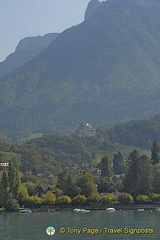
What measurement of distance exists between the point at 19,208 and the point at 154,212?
32405mm

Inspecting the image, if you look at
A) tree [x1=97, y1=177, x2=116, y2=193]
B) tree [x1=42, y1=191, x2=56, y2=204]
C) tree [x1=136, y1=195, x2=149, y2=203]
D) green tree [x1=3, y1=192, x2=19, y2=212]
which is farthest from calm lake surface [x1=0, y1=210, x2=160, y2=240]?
tree [x1=97, y1=177, x2=116, y2=193]

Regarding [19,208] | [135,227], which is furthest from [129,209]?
[135,227]

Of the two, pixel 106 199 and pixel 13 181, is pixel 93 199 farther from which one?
pixel 13 181

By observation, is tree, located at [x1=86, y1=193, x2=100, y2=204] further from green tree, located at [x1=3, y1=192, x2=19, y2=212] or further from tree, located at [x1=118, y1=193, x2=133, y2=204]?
green tree, located at [x1=3, y1=192, x2=19, y2=212]

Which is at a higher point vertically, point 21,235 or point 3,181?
point 3,181

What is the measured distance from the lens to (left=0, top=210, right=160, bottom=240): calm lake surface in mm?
92938

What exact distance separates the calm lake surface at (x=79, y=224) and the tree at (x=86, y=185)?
51.1ft

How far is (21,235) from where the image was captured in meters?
96.0

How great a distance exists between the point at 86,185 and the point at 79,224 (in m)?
45.9

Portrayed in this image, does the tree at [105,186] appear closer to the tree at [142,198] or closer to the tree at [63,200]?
the tree at [63,200]

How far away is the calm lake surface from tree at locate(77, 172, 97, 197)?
1556cm

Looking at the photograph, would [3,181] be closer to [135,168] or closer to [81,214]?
[81,214]

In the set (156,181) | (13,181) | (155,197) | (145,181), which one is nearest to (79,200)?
(13,181)

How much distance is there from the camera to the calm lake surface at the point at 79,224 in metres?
92.9
